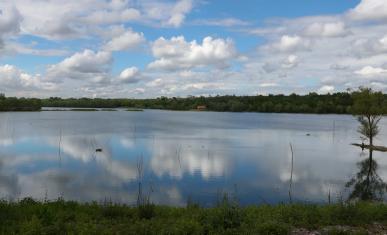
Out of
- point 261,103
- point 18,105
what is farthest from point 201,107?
point 18,105

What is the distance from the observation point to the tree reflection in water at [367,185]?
2117cm

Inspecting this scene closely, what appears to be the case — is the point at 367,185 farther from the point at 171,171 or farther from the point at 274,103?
the point at 274,103

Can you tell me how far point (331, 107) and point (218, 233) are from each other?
140 meters

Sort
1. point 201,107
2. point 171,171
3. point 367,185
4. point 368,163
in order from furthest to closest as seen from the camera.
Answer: point 201,107
point 368,163
point 171,171
point 367,185

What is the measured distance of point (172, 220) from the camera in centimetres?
980

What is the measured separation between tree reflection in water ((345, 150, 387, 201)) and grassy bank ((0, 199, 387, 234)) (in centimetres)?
1025

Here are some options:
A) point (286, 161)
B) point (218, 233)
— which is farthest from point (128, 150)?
point (218, 233)

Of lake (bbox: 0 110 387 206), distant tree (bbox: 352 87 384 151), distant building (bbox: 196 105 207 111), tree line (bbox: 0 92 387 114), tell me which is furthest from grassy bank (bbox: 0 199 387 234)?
distant building (bbox: 196 105 207 111)

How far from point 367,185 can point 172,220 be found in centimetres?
1866

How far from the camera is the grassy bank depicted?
8492mm

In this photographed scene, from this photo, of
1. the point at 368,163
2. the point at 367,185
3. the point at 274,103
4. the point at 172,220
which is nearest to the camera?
the point at 172,220

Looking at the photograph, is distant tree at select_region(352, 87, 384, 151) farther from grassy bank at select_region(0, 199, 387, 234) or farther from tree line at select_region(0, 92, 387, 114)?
tree line at select_region(0, 92, 387, 114)

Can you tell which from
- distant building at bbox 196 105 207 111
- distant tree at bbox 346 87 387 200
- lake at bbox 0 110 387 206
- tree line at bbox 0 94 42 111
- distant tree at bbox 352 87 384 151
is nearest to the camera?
lake at bbox 0 110 387 206

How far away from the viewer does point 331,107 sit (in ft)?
457
